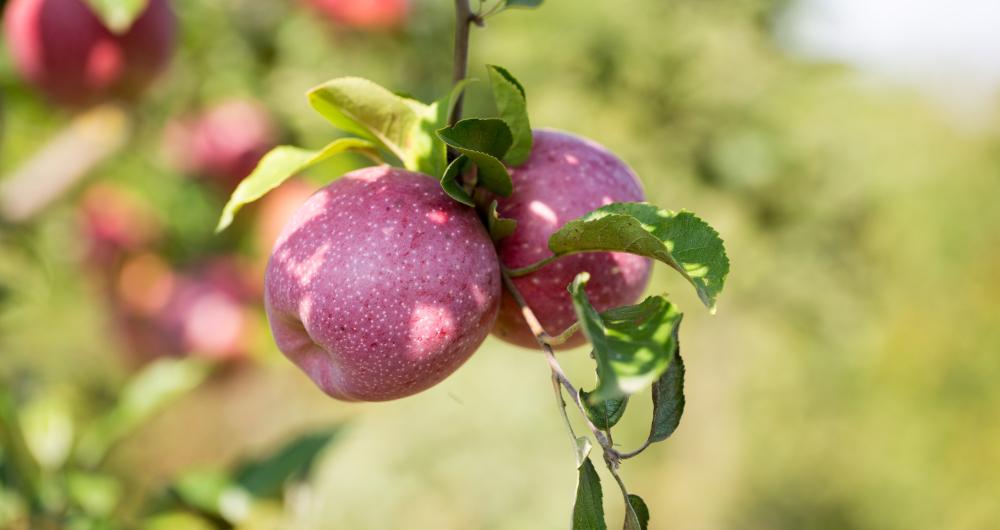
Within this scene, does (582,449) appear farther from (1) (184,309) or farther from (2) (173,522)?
(1) (184,309)

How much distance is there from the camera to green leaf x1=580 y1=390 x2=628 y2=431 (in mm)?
493

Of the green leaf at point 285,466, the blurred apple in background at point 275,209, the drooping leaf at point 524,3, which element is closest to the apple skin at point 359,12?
the blurred apple in background at point 275,209

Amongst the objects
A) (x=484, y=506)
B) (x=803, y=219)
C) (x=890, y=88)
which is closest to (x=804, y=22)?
(x=803, y=219)

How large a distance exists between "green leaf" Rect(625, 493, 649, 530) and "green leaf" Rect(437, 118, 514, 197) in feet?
0.69

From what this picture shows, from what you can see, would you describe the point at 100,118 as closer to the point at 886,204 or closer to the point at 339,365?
the point at 339,365

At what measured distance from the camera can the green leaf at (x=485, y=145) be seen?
1.67 ft

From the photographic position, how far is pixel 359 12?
1.71 m

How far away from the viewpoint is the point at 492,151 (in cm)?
56

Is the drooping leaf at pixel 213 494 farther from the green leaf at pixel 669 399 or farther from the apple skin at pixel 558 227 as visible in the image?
the green leaf at pixel 669 399

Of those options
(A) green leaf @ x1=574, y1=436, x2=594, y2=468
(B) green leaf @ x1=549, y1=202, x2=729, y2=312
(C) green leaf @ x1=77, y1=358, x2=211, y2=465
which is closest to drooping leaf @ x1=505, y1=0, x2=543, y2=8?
(B) green leaf @ x1=549, y1=202, x2=729, y2=312

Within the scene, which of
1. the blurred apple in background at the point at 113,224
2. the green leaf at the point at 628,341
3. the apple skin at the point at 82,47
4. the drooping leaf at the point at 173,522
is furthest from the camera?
the blurred apple in background at the point at 113,224

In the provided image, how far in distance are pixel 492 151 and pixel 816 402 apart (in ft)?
14.9

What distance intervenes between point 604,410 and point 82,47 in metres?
0.99

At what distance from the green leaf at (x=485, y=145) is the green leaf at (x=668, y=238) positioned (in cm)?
7
